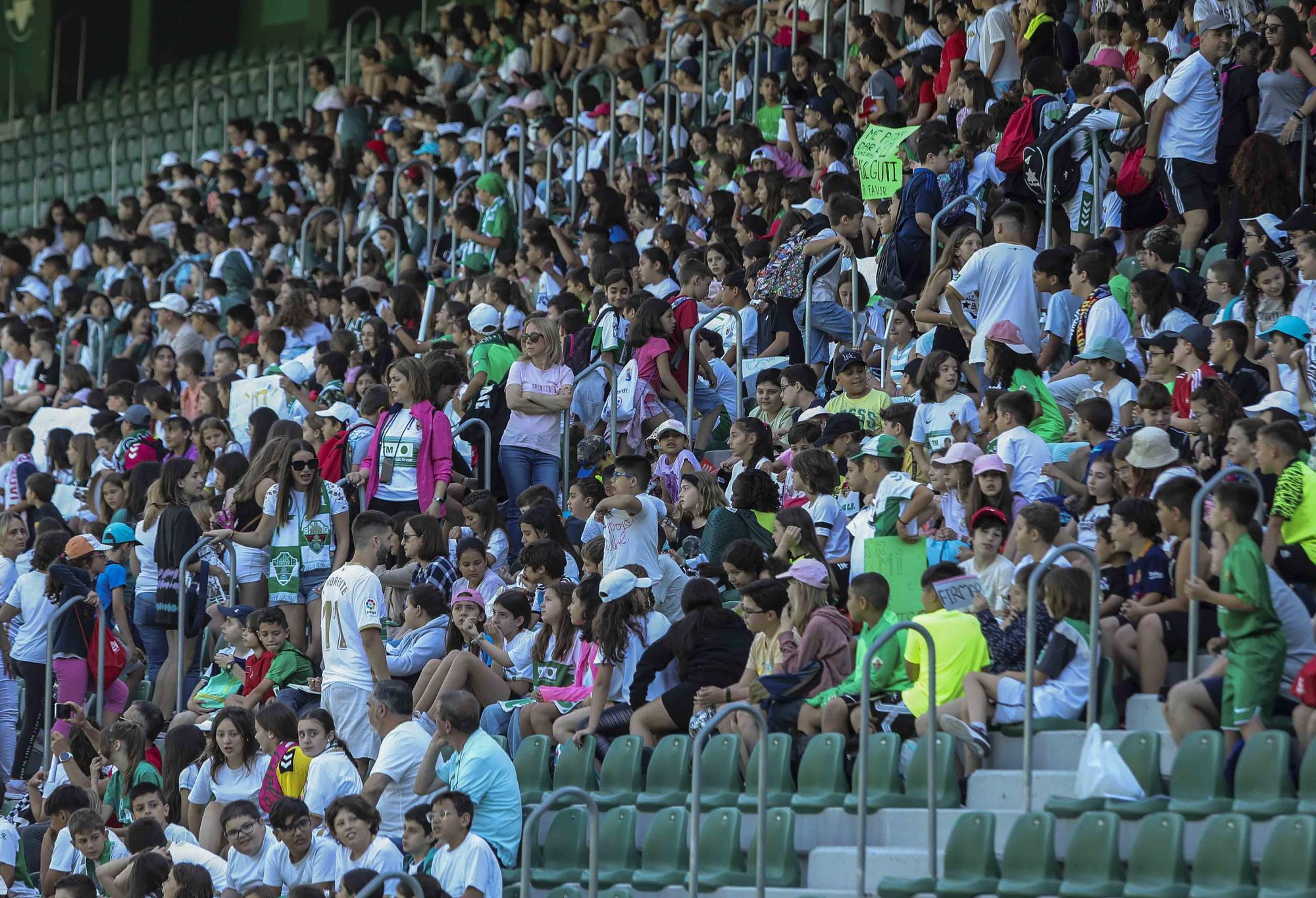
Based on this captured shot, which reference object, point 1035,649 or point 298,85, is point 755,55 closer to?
point 298,85

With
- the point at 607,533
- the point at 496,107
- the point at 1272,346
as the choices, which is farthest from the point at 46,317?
the point at 1272,346

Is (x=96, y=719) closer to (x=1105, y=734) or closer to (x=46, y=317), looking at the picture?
(x=1105, y=734)

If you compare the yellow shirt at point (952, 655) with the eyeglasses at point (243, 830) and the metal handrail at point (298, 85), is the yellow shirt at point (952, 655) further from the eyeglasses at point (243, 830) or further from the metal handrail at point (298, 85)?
the metal handrail at point (298, 85)

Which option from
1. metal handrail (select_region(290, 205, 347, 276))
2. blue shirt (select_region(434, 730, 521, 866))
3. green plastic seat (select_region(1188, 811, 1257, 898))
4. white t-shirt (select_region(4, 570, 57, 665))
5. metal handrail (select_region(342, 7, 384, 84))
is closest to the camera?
green plastic seat (select_region(1188, 811, 1257, 898))

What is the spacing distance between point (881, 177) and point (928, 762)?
6890 mm

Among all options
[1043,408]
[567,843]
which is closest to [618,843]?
[567,843]

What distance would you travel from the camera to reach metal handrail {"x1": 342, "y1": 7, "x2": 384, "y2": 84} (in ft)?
81.3

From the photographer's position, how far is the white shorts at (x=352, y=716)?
1057 cm

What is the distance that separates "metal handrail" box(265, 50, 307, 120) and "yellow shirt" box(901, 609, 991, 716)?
1744 centimetres

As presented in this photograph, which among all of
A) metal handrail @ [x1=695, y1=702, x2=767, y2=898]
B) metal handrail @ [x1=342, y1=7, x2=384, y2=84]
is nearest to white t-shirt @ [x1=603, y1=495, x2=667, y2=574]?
metal handrail @ [x1=695, y1=702, x2=767, y2=898]

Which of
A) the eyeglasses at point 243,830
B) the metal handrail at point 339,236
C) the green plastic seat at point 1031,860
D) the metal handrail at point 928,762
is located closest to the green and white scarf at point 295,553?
the eyeglasses at point 243,830

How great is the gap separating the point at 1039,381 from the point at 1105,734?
3318mm

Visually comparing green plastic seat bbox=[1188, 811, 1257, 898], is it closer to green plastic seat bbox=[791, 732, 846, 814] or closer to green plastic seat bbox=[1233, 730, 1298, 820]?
green plastic seat bbox=[1233, 730, 1298, 820]

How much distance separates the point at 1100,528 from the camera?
9359mm
